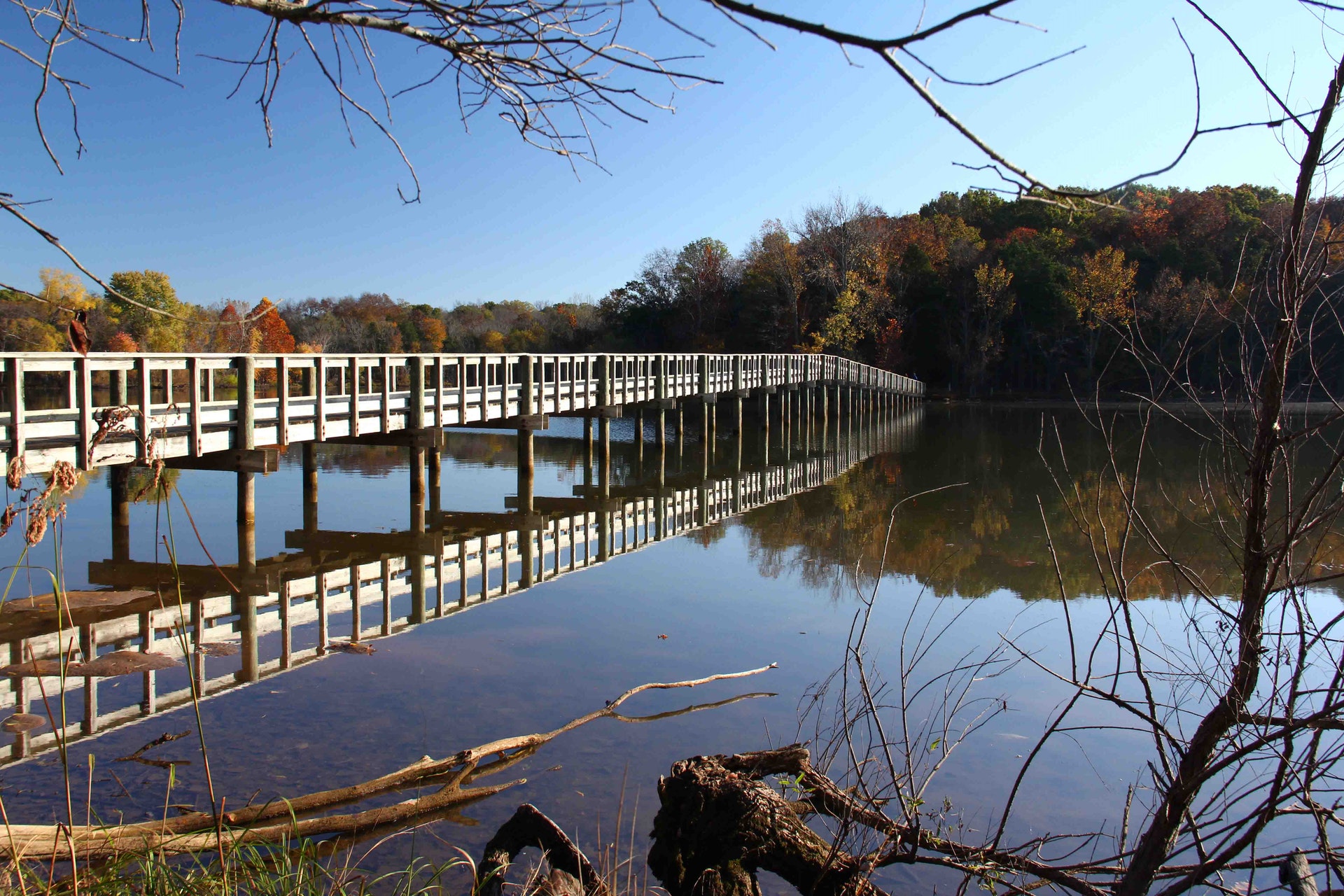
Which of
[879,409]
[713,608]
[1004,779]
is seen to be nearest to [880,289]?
[879,409]

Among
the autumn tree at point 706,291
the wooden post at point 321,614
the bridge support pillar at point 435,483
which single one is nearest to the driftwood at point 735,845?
the wooden post at point 321,614

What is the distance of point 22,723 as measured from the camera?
4793 mm

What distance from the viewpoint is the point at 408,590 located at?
8.15 metres

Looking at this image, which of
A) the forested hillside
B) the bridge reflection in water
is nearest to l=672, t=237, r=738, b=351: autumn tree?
the forested hillside

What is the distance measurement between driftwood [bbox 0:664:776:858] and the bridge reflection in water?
0.58 metres

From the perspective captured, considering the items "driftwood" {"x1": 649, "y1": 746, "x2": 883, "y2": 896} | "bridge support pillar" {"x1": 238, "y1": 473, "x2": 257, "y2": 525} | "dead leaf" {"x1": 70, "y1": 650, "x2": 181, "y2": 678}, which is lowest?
"dead leaf" {"x1": 70, "y1": 650, "x2": 181, "y2": 678}

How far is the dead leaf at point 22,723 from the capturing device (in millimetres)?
4699

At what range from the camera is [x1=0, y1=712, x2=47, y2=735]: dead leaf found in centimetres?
470

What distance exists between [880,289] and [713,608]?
38.0 metres

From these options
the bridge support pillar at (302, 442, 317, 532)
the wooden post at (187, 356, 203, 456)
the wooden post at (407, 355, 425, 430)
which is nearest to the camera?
the wooden post at (187, 356, 203, 456)

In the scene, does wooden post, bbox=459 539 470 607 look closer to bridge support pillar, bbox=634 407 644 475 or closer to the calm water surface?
the calm water surface

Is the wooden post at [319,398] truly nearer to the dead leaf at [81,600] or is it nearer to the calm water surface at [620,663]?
the calm water surface at [620,663]

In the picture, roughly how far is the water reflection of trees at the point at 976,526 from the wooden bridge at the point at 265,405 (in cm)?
416

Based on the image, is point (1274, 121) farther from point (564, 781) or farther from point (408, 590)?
point (408, 590)
